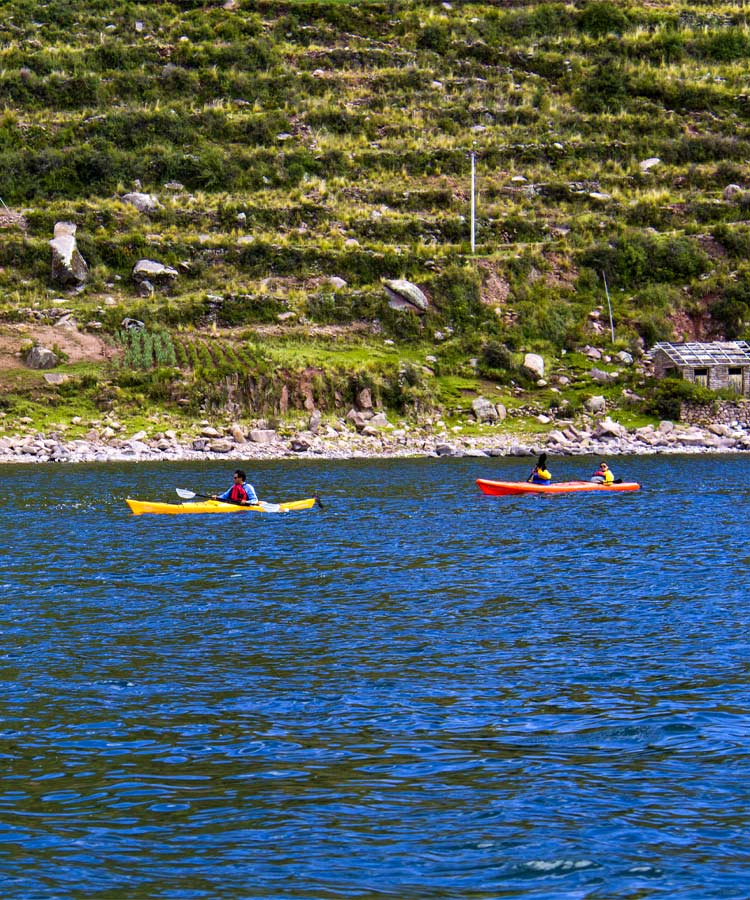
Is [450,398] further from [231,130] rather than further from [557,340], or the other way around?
[231,130]

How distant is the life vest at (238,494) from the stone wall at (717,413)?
32.3 meters

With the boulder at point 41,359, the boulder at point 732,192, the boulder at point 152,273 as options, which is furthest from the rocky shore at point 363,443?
the boulder at point 732,192

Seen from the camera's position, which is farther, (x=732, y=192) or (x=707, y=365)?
(x=732, y=192)

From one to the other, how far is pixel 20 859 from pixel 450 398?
49.7 m

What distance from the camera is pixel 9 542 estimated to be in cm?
2672

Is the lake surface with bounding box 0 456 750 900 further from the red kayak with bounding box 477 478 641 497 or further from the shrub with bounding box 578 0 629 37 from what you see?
the shrub with bounding box 578 0 629 37

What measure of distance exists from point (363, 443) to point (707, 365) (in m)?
20.1

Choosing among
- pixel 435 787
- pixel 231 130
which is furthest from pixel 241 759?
pixel 231 130

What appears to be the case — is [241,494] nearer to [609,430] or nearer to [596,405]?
[609,430]

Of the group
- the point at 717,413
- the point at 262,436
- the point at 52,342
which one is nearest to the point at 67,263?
the point at 52,342

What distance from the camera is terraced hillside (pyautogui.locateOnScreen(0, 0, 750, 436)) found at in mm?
59312

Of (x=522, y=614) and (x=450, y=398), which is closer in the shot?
(x=522, y=614)

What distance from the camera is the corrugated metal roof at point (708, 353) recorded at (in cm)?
5928

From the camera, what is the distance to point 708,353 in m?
60.1
